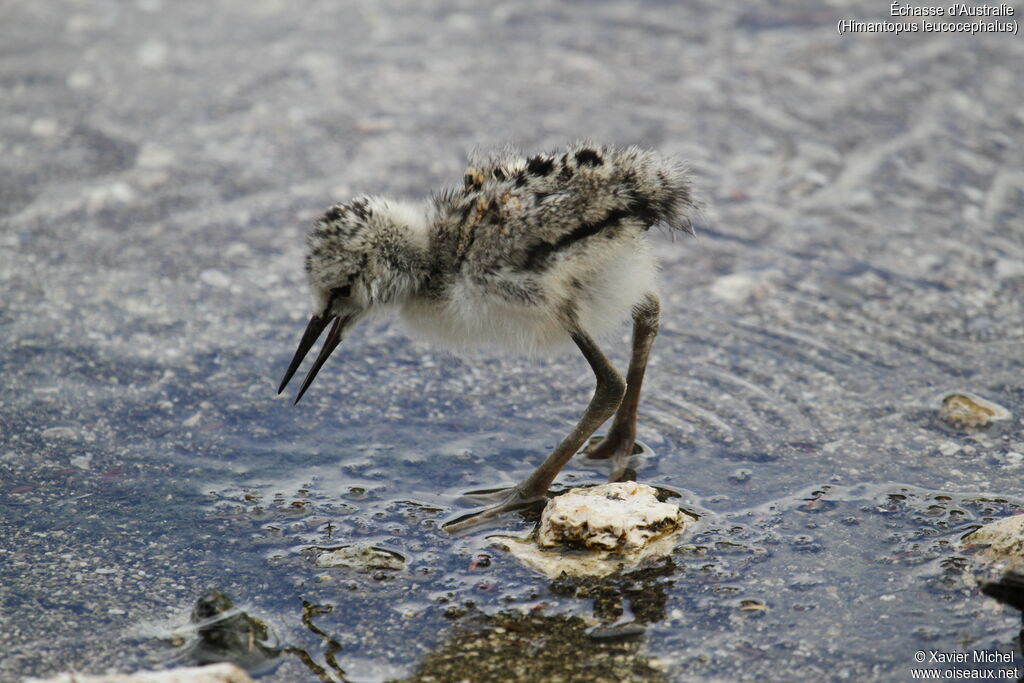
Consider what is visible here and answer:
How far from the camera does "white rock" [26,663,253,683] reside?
108 inches

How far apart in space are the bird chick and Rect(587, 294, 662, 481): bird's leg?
0.04 meters

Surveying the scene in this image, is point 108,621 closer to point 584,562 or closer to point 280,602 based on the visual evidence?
point 280,602

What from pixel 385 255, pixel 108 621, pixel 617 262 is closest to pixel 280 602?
pixel 108 621

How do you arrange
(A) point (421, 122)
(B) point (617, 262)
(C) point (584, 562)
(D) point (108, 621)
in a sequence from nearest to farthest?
(D) point (108, 621) → (C) point (584, 562) → (B) point (617, 262) → (A) point (421, 122)

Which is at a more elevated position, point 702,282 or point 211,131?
point 211,131

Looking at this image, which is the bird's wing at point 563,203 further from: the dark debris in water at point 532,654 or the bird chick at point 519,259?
the dark debris in water at point 532,654

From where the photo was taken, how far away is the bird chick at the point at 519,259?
12.0 feet

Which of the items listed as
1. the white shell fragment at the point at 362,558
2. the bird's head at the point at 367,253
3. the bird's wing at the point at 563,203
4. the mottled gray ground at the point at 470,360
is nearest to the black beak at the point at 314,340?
the bird's head at the point at 367,253

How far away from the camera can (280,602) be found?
133 inches

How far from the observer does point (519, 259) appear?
3643mm

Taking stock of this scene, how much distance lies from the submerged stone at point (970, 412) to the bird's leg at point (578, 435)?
4.32 ft

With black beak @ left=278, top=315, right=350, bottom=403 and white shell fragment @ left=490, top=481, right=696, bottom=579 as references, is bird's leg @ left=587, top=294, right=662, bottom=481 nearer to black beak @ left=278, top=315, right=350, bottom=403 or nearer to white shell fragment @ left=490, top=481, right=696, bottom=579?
white shell fragment @ left=490, top=481, right=696, bottom=579

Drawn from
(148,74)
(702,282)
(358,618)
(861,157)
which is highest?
(148,74)

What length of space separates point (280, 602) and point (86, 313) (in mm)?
2290
